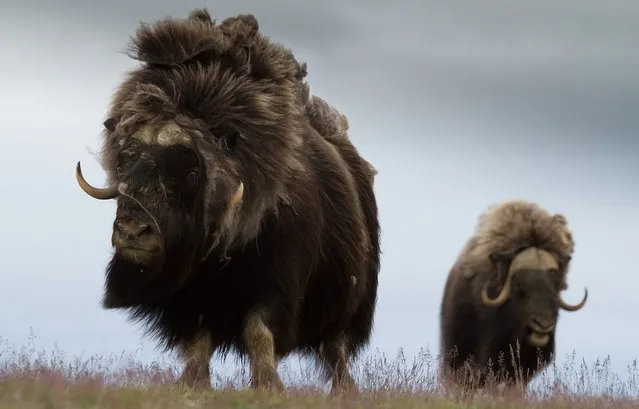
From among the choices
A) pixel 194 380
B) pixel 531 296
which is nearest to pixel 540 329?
pixel 531 296

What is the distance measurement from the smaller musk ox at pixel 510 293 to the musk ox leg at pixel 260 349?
340cm

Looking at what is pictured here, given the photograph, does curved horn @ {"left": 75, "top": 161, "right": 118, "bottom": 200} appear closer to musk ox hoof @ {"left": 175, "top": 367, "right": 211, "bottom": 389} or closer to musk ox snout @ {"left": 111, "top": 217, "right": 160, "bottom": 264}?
musk ox snout @ {"left": 111, "top": 217, "right": 160, "bottom": 264}

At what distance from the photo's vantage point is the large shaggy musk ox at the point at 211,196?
648 cm

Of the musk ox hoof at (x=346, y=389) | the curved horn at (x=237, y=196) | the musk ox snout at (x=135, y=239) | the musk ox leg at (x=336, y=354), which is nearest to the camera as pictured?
the musk ox snout at (x=135, y=239)

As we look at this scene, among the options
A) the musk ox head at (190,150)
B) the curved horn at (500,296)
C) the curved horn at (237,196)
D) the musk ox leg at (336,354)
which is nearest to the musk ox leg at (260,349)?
the musk ox head at (190,150)

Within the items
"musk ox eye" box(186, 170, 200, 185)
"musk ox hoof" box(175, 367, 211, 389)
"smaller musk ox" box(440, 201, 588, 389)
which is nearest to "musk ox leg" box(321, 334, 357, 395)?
"smaller musk ox" box(440, 201, 588, 389)

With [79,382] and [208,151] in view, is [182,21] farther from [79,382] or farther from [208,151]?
[79,382]

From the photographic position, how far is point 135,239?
20.4 ft

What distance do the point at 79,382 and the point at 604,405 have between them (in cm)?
241

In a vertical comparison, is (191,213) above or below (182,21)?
below

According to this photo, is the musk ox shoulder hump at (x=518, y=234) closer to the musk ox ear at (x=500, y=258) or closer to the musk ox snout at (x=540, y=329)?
the musk ox ear at (x=500, y=258)

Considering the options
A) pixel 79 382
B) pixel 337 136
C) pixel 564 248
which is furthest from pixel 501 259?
pixel 79 382

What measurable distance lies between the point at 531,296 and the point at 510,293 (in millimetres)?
183

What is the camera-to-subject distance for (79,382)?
5.61 m
